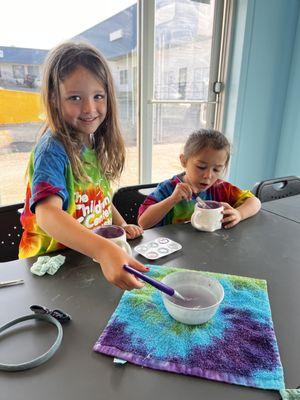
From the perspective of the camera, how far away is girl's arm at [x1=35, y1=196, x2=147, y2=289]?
1.60ft

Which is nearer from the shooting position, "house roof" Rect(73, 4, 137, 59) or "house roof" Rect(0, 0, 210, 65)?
"house roof" Rect(0, 0, 210, 65)

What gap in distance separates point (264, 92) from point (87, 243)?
90.1 inches

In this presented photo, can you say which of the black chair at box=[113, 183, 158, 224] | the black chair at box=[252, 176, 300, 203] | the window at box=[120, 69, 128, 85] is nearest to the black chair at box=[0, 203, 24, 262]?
the black chair at box=[113, 183, 158, 224]

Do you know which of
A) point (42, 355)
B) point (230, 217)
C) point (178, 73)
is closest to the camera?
point (42, 355)

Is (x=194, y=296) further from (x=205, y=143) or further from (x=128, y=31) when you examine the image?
(x=128, y=31)

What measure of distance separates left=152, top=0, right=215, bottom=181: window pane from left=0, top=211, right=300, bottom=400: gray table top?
124 cm

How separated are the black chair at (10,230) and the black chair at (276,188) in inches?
41.7

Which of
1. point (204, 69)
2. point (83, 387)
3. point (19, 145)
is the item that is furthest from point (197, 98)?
point (83, 387)

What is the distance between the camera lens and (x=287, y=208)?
3.61ft

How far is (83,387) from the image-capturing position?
38cm

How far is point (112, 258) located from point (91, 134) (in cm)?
57

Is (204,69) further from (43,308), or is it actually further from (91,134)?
(43,308)

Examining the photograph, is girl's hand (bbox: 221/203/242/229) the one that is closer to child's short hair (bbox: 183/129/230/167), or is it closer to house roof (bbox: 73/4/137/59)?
child's short hair (bbox: 183/129/230/167)

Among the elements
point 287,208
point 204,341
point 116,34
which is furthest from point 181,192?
point 116,34
